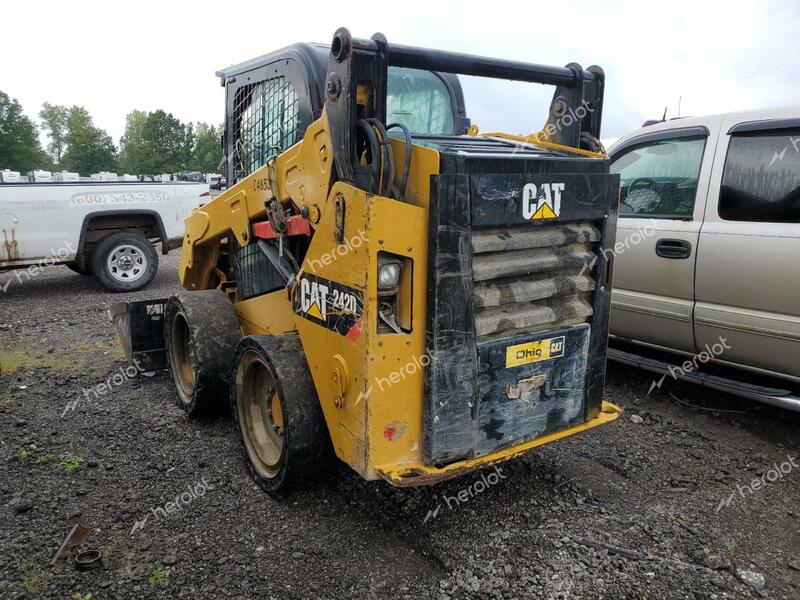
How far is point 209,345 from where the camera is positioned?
3.90 m

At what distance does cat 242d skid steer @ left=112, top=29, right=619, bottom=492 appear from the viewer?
8.46 feet

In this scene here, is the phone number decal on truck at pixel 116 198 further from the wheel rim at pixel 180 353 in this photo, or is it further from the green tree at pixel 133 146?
the green tree at pixel 133 146

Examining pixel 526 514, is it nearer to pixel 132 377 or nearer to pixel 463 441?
pixel 463 441

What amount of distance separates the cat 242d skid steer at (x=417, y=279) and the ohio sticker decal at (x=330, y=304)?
0.03 feet

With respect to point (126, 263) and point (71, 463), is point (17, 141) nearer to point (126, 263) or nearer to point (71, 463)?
point (126, 263)

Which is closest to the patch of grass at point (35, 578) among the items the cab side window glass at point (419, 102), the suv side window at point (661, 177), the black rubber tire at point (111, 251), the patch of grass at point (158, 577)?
the patch of grass at point (158, 577)

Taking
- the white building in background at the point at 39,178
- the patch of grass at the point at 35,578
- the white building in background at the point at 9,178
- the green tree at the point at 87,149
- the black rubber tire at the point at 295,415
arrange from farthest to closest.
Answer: the green tree at the point at 87,149
the white building in background at the point at 39,178
the white building in background at the point at 9,178
the black rubber tire at the point at 295,415
the patch of grass at the point at 35,578

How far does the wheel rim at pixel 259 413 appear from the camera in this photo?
3326 millimetres

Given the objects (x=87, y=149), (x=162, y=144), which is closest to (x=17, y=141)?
(x=87, y=149)

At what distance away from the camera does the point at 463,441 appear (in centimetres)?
278

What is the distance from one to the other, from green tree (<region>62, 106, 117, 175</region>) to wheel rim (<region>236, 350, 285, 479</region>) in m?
75.1

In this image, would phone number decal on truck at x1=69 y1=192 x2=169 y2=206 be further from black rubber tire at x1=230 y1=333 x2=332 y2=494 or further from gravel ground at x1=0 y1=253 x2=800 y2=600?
black rubber tire at x1=230 y1=333 x2=332 y2=494

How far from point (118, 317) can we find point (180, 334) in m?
0.77

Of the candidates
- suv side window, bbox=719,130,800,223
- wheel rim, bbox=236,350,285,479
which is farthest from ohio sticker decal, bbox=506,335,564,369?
suv side window, bbox=719,130,800,223
